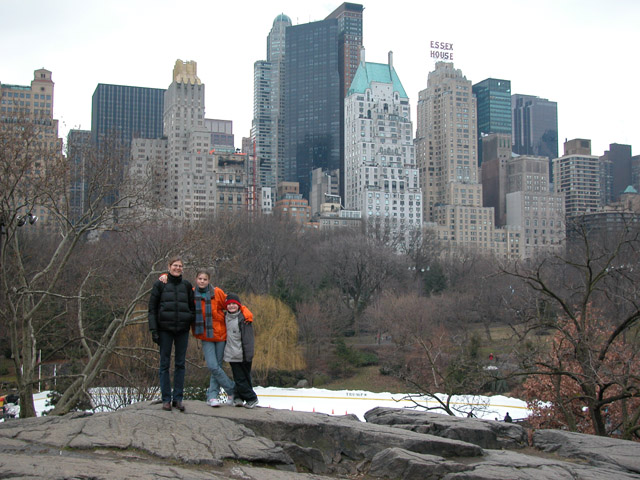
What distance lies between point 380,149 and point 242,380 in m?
158

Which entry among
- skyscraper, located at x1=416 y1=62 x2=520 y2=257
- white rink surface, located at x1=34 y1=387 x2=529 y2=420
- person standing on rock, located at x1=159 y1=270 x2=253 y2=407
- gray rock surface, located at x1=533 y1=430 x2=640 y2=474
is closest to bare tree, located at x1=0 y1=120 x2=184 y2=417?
person standing on rock, located at x1=159 y1=270 x2=253 y2=407

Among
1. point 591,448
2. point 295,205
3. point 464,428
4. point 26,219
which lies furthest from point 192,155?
point 591,448

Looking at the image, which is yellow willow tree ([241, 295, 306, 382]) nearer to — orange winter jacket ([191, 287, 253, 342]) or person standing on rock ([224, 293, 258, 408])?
person standing on rock ([224, 293, 258, 408])

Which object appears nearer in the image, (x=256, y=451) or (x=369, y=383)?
(x=256, y=451)

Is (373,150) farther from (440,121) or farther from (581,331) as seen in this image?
(581,331)

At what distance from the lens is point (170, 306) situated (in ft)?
32.2

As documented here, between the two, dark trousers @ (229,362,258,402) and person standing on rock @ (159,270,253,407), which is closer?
person standing on rock @ (159,270,253,407)

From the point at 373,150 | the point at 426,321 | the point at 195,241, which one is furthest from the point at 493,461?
the point at 373,150

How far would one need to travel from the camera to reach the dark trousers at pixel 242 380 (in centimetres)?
1062

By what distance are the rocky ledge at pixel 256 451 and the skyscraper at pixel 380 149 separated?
14713 centimetres

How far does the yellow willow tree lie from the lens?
4416 cm

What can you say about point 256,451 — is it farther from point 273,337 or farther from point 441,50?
point 441,50

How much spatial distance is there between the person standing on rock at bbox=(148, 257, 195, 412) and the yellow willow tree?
34.0m

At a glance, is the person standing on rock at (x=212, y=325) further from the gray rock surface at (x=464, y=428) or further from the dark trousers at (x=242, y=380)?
the gray rock surface at (x=464, y=428)
